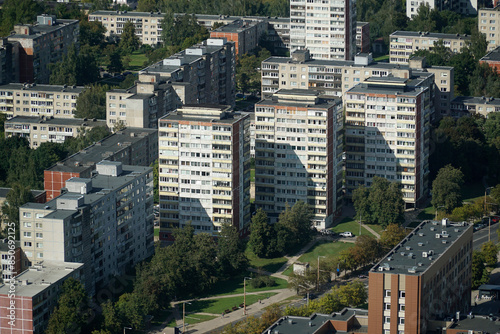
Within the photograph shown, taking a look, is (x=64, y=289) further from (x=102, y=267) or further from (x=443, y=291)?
(x=443, y=291)

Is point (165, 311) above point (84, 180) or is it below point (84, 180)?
below

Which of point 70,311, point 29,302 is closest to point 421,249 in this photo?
point 70,311

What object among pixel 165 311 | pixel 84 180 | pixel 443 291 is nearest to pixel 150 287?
pixel 165 311

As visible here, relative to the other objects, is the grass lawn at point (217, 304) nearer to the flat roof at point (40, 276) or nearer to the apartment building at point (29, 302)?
the flat roof at point (40, 276)

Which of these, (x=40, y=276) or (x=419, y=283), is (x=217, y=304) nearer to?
(x=40, y=276)

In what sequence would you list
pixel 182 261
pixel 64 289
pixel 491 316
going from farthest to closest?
pixel 182 261
pixel 64 289
pixel 491 316

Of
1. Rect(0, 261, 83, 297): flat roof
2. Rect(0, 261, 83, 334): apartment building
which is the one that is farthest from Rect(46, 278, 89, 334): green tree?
Rect(0, 261, 83, 297): flat roof
